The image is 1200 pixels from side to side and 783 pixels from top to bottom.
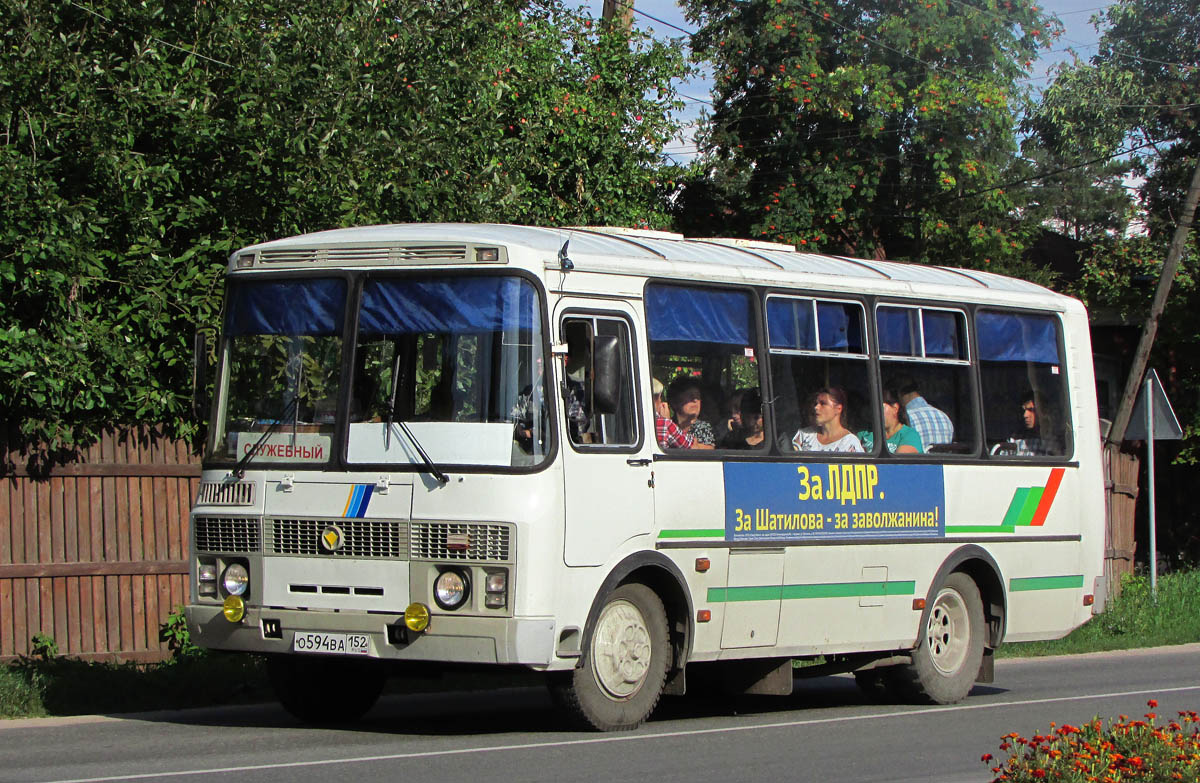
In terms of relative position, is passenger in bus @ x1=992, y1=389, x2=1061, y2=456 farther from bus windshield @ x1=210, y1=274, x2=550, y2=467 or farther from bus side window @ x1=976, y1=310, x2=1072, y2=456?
bus windshield @ x1=210, y1=274, x2=550, y2=467

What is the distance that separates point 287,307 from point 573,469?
6.65 ft

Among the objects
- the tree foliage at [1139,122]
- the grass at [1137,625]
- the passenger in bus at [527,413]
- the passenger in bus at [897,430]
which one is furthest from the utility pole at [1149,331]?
the passenger in bus at [527,413]

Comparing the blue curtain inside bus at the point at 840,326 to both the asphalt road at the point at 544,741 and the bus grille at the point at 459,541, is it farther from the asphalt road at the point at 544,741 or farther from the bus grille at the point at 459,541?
the bus grille at the point at 459,541

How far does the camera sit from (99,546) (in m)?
14.0

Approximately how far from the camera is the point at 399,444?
9.73m

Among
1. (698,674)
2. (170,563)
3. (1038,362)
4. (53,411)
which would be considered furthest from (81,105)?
(1038,362)

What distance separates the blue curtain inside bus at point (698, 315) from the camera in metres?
10.7

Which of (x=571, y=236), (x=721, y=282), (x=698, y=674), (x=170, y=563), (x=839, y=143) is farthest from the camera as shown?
(x=839, y=143)

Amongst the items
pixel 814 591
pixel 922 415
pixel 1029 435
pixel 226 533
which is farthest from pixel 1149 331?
pixel 226 533

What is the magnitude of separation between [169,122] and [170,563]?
142 inches

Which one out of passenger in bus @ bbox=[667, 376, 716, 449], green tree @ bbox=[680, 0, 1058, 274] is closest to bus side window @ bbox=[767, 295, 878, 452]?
passenger in bus @ bbox=[667, 376, 716, 449]

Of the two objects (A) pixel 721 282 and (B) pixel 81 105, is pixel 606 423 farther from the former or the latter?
(B) pixel 81 105

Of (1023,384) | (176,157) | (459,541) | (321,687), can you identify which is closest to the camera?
(459,541)

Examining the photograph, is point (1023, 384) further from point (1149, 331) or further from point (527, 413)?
point (1149, 331)
